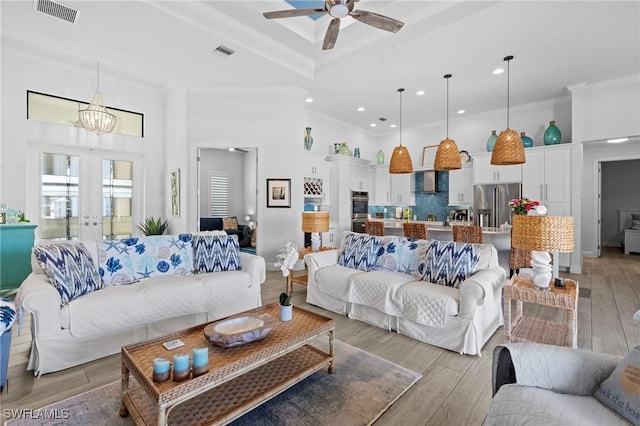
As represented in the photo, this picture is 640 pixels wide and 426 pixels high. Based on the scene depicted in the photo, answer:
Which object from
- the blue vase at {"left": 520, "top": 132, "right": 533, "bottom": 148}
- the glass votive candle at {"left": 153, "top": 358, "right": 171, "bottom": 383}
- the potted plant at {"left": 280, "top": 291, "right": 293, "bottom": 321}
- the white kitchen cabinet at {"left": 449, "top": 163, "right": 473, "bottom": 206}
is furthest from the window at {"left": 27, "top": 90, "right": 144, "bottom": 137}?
the blue vase at {"left": 520, "top": 132, "right": 533, "bottom": 148}

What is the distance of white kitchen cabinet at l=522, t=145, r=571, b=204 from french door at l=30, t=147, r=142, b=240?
711cm

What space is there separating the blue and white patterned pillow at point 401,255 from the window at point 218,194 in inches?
230

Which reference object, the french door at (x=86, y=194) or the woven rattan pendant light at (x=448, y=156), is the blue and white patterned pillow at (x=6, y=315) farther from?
the woven rattan pendant light at (x=448, y=156)

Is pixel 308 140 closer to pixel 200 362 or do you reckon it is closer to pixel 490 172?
pixel 490 172

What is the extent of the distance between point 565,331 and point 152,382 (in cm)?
302

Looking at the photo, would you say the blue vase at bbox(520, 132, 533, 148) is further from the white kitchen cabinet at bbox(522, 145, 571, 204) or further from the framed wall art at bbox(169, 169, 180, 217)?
the framed wall art at bbox(169, 169, 180, 217)

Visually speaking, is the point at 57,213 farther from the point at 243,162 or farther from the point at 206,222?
the point at 243,162

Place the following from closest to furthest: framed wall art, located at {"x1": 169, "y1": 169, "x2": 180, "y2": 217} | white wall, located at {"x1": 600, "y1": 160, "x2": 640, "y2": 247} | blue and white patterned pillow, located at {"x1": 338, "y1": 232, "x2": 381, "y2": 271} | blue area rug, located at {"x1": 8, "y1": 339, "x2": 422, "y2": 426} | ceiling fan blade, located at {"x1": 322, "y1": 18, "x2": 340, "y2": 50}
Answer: blue area rug, located at {"x1": 8, "y1": 339, "x2": 422, "y2": 426} < ceiling fan blade, located at {"x1": 322, "y1": 18, "x2": 340, "y2": 50} < blue and white patterned pillow, located at {"x1": 338, "y1": 232, "x2": 381, "y2": 271} < framed wall art, located at {"x1": 169, "y1": 169, "x2": 180, "y2": 217} < white wall, located at {"x1": 600, "y1": 160, "x2": 640, "y2": 247}

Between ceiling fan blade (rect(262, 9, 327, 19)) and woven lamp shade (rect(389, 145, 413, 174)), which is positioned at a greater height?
ceiling fan blade (rect(262, 9, 327, 19))

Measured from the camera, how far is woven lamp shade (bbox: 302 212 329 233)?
442cm

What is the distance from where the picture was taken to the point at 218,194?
8383mm

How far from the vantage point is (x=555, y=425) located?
112cm

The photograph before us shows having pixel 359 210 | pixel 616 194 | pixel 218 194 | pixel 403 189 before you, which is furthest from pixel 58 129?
pixel 616 194

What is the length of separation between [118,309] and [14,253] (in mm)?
3028
